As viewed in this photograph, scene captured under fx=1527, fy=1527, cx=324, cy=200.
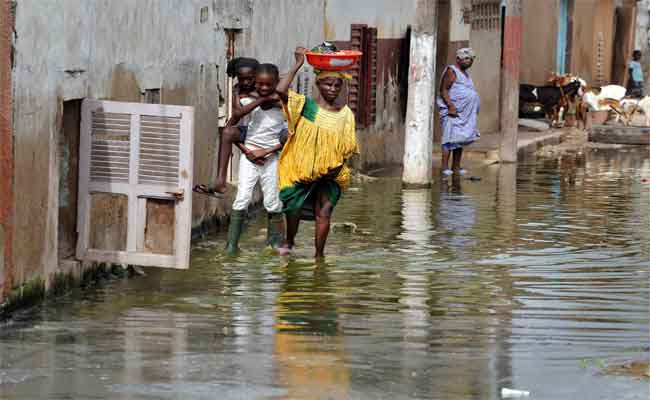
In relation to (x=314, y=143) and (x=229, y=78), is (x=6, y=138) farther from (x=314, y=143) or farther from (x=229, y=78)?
(x=229, y=78)

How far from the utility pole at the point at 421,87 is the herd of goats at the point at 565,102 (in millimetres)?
11277

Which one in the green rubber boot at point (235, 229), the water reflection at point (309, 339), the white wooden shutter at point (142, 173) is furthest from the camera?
the green rubber boot at point (235, 229)

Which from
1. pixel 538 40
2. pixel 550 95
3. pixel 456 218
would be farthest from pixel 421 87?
pixel 538 40

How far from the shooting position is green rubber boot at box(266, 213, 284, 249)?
11.2 m

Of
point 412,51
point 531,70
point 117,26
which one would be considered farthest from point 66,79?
point 531,70

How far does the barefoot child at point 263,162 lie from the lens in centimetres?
1085

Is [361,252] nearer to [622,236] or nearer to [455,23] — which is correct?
[622,236]

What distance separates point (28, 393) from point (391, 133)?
13.9m

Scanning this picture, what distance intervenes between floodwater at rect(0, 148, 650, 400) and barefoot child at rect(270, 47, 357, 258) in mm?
537

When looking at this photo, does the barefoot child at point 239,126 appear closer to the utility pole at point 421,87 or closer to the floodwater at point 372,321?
the floodwater at point 372,321

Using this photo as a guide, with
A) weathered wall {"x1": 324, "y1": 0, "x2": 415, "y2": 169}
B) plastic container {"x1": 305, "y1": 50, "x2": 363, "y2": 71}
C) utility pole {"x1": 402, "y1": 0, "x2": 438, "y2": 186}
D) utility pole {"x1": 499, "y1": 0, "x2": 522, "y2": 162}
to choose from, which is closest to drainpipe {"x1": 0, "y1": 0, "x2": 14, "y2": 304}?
plastic container {"x1": 305, "y1": 50, "x2": 363, "y2": 71}

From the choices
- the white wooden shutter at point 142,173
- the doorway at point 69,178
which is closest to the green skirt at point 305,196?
the white wooden shutter at point 142,173

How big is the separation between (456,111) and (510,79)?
68.6 inches

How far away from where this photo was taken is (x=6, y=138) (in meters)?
8.16
